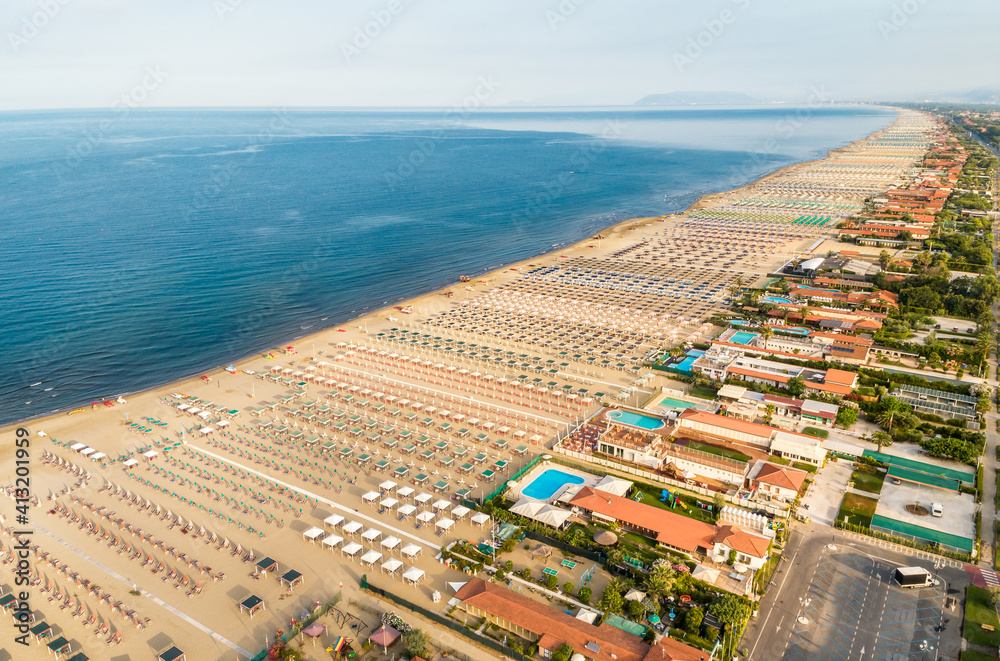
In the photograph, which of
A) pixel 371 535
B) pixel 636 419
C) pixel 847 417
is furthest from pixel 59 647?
pixel 847 417

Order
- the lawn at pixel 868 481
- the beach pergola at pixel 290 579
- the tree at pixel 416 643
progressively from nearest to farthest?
the tree at pixel 416 643 < the beach pergola at pixel 290 579 < the lawn at pixel 868 481

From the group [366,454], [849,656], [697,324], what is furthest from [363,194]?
[849,656]

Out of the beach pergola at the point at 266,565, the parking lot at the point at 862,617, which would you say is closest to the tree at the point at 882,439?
the parking lot at the point at 862,617

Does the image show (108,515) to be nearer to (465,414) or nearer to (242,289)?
(465,414)

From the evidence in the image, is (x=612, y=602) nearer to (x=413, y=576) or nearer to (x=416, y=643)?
(x=416, y=643)

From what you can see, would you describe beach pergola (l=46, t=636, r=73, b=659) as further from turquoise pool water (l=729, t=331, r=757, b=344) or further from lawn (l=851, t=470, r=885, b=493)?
turquoise pool water (l=729, t=331, r=757, b=344)

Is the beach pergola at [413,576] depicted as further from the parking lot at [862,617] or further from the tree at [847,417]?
the tree at [847,417]
